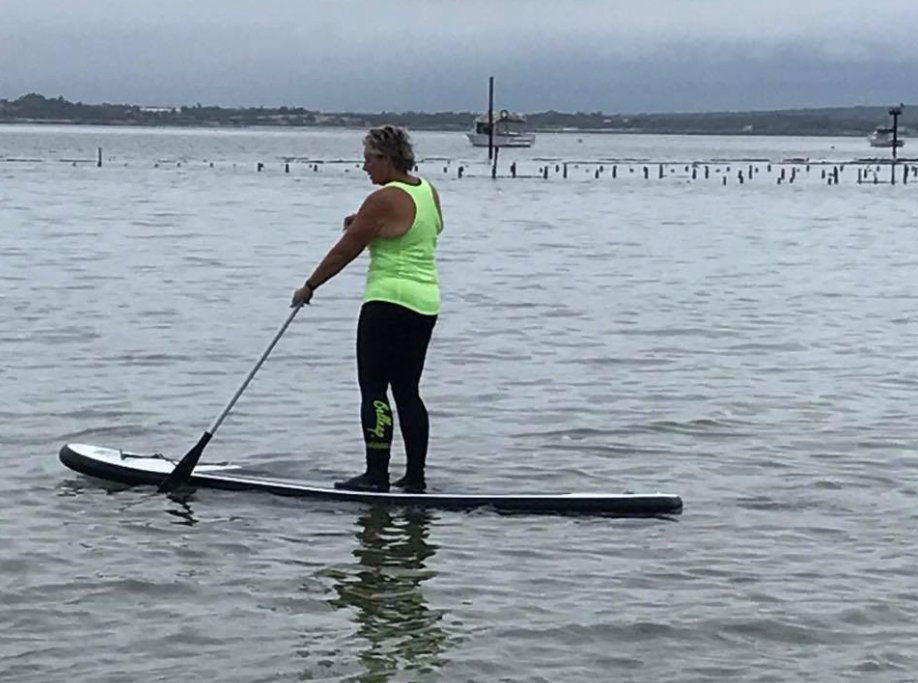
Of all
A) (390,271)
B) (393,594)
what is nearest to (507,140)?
(390,271)

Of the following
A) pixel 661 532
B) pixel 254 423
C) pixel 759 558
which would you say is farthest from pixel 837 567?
pixel 254 423

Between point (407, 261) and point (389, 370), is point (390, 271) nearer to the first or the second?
point (407, 261)

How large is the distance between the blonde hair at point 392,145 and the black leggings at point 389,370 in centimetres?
71

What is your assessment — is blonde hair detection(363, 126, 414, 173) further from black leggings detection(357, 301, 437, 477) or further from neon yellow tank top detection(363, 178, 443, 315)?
black leggings detection(357, 301, 437, 477)

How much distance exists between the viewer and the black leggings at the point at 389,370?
30.0ft

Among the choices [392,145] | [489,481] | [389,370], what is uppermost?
[392,145]

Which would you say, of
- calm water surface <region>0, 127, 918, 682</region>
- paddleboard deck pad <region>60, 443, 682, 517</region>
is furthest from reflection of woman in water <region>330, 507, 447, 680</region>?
paddleboard deck pad <region>60, 443, 682, 517</region>

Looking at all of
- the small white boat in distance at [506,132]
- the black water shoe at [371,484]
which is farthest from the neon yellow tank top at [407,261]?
the small white boat in distance at [506,132]

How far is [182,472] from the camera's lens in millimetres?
9734

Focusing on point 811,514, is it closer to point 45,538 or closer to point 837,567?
point 837,567

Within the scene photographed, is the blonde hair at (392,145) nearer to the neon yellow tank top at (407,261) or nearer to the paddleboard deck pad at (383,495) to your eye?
the neon yellow tank top at (407,261)

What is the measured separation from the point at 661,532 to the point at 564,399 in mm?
4465

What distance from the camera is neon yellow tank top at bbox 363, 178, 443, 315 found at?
29.9ft

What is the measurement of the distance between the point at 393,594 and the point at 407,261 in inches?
77.2
